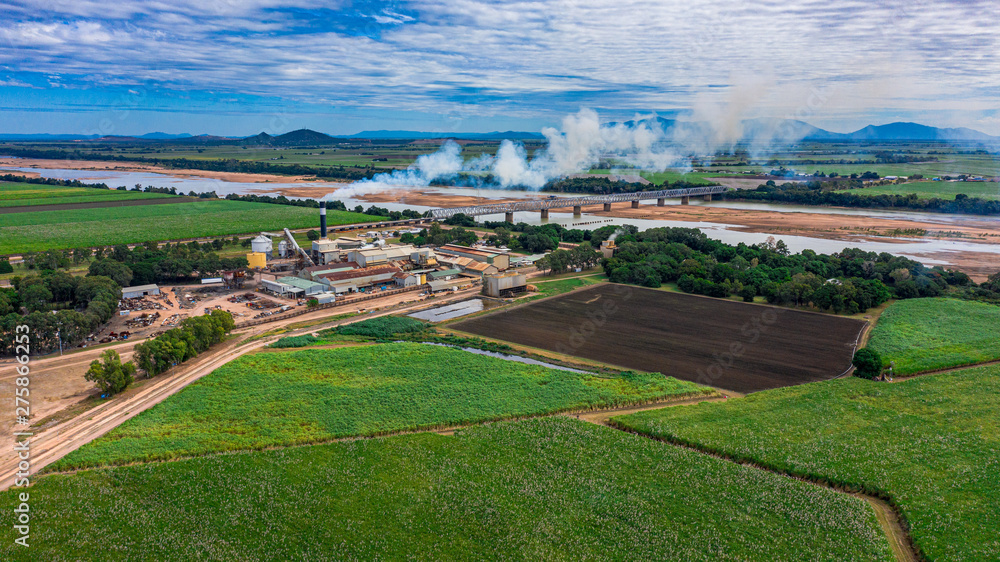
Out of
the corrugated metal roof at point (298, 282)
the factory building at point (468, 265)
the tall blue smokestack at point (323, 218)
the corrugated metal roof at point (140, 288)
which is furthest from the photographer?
the tall blue smokestack at point (323, 218)

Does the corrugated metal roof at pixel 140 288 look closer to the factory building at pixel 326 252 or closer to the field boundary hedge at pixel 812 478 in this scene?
the factory building at pixel 326 252

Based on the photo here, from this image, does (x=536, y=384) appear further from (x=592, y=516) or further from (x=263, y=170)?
(x=263, y=170)

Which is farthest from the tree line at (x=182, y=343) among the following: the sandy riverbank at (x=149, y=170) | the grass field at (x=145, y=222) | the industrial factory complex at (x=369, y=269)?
the sandy riverbank at (x=149, y=170)

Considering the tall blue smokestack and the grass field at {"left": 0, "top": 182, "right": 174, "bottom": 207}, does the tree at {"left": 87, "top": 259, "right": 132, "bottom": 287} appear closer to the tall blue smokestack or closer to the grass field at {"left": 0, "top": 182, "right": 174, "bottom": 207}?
the tall blue smokestack

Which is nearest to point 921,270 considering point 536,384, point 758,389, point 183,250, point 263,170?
point 758,389

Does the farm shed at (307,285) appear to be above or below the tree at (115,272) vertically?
below
